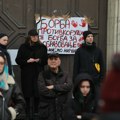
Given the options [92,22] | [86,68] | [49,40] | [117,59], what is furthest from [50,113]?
[117,59]

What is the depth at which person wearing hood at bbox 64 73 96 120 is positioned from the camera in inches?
169

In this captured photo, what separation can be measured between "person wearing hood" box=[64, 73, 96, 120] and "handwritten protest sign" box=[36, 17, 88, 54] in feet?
11.4

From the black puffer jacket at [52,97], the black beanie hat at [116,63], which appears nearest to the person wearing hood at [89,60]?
the black puffer jacket at [52,97]

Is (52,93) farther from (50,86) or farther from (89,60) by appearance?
(89,60)

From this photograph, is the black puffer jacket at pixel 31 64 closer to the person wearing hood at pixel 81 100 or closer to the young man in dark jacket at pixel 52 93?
the young man in dark jacket at pixel 52 93

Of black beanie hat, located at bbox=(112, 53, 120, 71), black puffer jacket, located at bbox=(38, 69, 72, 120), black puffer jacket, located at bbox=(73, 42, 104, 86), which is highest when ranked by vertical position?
black beanie hat, located at bbox=(112, 53, 120, 71)

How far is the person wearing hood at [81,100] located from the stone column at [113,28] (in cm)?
349

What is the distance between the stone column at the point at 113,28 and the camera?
7898mm

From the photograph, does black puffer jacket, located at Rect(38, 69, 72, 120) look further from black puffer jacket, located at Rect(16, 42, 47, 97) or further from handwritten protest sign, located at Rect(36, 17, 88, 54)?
handwritten protest sign, located at Rect(36, 17, 88, 54)

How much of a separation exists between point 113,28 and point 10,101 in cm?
399

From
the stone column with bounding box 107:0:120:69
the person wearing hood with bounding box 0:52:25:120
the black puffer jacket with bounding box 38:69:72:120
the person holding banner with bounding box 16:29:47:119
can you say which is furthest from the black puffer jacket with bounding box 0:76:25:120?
the stone column with bounding box 107:0:120:69

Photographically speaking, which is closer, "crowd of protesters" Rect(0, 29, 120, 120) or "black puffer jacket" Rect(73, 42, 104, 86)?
"crowd of protesters" Rect(0, 29, 120, 120)

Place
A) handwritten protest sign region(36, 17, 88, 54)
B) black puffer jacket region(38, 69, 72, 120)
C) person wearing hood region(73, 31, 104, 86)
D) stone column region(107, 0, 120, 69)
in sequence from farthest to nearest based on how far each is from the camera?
stone column region(107, 0, 120, 69), handwritten protest sign region(36, 17, 88, 54), person wearing hood region(73, 31, 104, 86), black puffer jacket region(38, 69, 72, 120)

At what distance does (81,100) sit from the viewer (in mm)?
4391
